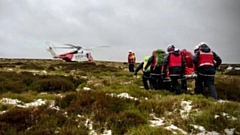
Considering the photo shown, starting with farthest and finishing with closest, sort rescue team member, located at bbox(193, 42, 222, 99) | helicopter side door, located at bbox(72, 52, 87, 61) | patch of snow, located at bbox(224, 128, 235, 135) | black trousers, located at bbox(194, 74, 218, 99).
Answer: helicopter side door, located at bbox(72, 52, 87, 61) < rescue team member, located at bbox(193, 42, 222, 99) < black trousers, located at bbox(194, 74, 218, 99) < patch of snow, located at bbox(224, 128, 235, 135)

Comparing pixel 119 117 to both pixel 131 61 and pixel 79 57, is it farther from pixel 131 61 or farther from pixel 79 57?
pixel 79 57

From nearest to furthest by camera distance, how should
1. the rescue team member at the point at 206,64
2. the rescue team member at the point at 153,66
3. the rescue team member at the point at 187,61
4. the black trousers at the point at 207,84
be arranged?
1. the black trousers at the point at 207,84
2. the rescue team member at the point at 206,64
3. the rescue team member at the point at 187,61
4. the rescue team member at the point at 153,66

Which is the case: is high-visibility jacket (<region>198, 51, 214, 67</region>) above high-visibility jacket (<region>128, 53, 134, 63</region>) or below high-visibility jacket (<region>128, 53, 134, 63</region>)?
below

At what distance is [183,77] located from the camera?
33.3 ft

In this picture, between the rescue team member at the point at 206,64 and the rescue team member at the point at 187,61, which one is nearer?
the rescue team member at the point at 206,64

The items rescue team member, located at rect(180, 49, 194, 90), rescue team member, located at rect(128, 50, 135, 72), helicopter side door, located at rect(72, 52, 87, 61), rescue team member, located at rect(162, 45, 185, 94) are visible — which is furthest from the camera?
helicopter side door, located at rect(72, 52, 87, 61)

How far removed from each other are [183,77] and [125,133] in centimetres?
535

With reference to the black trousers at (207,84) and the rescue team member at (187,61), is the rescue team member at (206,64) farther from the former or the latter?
the rescue team member at (187,61)

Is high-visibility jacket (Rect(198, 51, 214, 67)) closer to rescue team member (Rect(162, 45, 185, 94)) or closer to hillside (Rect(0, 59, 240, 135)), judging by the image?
rescue team member (Rect(162, 45, 185, 94))

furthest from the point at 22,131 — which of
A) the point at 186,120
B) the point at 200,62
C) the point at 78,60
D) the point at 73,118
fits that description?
the point at 78,60

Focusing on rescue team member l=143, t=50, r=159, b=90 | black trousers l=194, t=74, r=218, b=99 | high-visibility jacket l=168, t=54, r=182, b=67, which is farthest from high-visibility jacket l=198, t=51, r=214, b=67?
rescue team member l=143, t=50, r=159, b=90

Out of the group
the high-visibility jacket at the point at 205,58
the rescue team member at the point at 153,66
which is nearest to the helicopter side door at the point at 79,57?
the rescue team member at the point at 153,66

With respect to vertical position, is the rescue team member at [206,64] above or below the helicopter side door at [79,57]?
below

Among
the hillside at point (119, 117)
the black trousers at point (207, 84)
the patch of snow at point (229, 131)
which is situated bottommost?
the patch of snow at point (229, 131)
